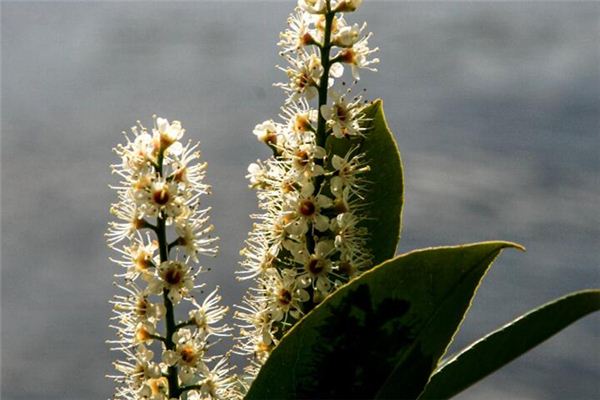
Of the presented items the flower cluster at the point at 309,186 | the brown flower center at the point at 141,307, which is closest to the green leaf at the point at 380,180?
the flower cluster at the point at 309,186

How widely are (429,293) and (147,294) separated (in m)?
0.25

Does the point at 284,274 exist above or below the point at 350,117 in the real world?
below

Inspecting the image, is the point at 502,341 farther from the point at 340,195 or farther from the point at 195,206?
the point at 195,206

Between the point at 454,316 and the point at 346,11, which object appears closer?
the point at 454,316

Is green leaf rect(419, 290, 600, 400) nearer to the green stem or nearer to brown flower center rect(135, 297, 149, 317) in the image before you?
the green stem

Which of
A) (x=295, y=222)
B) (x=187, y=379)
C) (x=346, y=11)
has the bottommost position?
(x=187, y=379)

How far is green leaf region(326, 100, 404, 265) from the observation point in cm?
85

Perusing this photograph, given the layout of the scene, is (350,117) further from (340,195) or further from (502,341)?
(502,341)

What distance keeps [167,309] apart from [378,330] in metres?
0.20

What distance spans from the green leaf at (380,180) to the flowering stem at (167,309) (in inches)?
7.6

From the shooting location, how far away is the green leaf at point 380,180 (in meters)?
0.85

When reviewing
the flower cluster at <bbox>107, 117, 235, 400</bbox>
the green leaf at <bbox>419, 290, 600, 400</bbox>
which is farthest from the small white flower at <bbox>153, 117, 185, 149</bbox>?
the green leaf at <bbox>419, 290, 600, 400</bbox>

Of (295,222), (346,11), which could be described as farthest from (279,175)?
(346,11)

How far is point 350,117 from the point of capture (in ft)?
2.61
